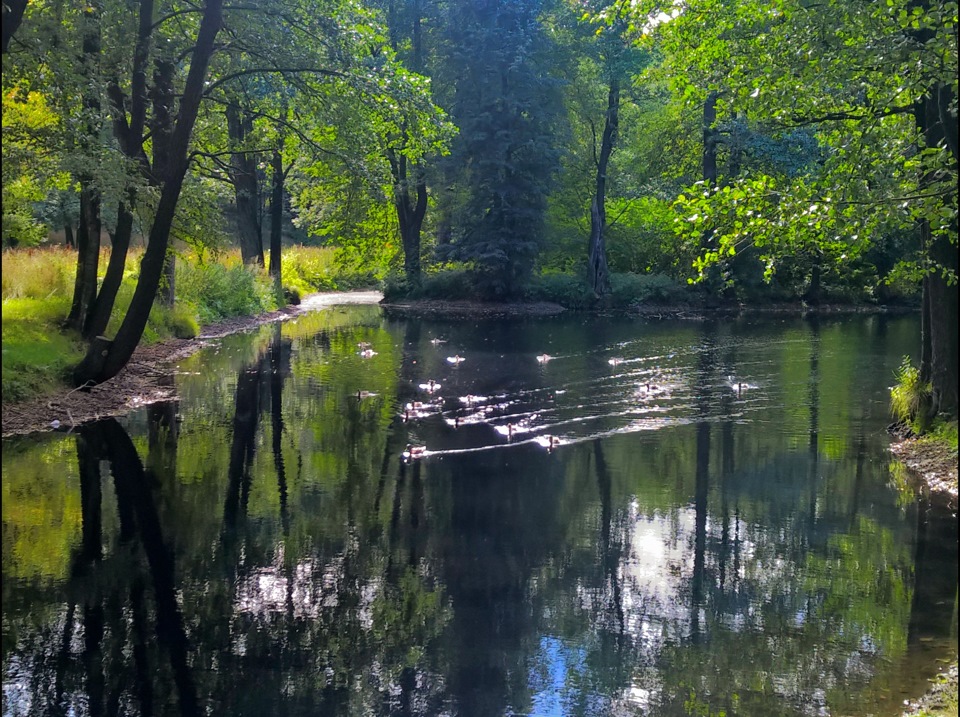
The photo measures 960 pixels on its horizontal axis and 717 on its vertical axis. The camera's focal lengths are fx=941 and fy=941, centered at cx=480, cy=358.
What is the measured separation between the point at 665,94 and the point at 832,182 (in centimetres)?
3224

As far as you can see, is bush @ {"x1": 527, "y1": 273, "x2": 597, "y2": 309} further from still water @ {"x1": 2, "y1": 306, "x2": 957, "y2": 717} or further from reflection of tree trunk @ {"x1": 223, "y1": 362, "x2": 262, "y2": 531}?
still water @ {"x1": 2, "y1": 306, "x2": 957, "y2": 717}

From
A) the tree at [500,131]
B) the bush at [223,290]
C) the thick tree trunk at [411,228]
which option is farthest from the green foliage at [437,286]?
the bush at [223,290]

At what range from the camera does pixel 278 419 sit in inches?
601

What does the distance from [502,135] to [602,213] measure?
5.87 meters

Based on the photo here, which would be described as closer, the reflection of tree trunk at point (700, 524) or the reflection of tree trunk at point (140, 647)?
the reflection of tree trunk at point (140, 647)

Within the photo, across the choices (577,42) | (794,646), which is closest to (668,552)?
(794,646)

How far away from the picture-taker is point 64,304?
709 inches

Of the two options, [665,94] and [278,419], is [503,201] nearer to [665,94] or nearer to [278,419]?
[665,94]

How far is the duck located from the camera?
12555mm

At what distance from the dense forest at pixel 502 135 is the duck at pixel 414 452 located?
438 cm

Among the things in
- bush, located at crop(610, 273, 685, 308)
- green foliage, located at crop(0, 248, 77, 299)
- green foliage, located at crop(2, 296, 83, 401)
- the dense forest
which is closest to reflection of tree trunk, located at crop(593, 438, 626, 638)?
the dense forest

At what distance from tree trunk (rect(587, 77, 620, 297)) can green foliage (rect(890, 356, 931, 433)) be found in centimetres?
2477

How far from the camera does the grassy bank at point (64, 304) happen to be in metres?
14.9

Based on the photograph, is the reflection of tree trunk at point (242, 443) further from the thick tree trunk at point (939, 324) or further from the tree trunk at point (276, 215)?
the tree trunk at point (276, 215)
